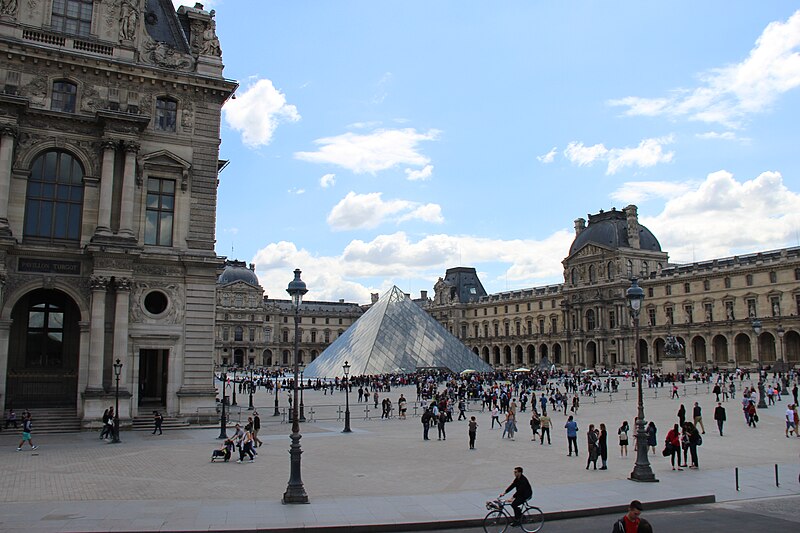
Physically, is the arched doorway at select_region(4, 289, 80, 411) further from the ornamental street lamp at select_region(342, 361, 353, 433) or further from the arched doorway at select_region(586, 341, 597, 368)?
the arched doorway at select_region(586, 341, 597, 368)

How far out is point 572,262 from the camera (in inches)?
3652

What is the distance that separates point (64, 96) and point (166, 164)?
404 centimetres

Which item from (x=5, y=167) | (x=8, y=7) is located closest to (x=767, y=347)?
(x=5, y=167)

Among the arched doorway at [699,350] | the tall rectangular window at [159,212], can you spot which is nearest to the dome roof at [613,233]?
the arched doorway at [699,350]

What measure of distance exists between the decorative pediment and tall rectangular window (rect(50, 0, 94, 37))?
5034 mm

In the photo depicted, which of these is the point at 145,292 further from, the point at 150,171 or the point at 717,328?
the point at 717,328

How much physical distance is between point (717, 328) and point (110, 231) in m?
67.1

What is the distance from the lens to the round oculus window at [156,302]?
24812mm

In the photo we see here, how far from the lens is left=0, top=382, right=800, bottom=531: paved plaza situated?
36.8 feet

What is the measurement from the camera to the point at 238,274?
391 ft

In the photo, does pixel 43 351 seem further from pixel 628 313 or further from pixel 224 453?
pixel 628 313

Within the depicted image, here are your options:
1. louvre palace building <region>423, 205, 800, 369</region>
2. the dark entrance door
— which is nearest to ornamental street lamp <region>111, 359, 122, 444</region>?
the dark entrance door

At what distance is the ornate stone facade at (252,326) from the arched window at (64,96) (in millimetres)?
90772

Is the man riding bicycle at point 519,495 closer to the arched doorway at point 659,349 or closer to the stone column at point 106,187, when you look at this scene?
the stone column at point 106,187
